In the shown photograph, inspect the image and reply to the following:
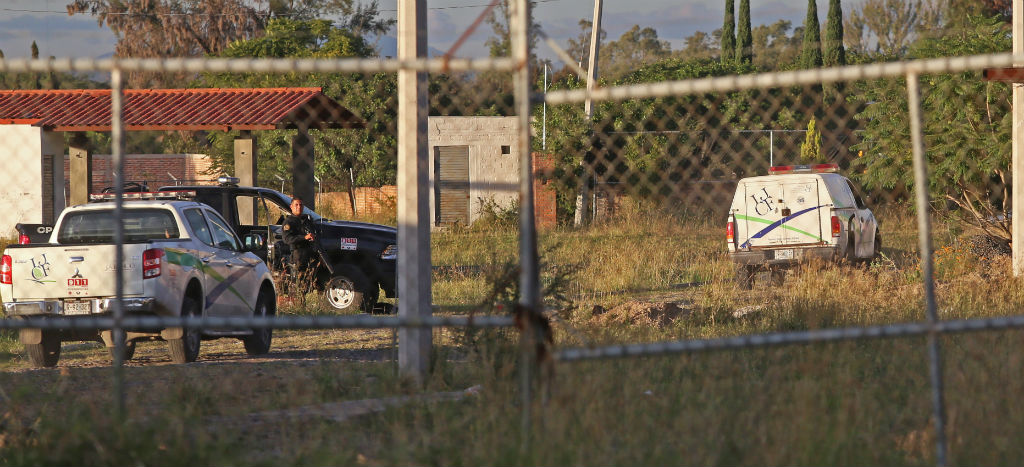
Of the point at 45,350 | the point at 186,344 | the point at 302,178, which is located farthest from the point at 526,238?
the point at 302,178

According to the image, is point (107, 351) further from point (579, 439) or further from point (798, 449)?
point (798, 449)

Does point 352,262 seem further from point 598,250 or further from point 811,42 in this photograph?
point 811,42

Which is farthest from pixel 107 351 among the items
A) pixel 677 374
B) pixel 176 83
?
pixel 176 83

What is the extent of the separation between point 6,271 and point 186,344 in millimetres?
1736

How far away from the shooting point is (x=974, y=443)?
5.44 m

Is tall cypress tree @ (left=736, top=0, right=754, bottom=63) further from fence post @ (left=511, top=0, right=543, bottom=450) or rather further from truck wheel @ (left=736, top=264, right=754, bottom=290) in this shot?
fence post @ (left=511, top=0, right=543, bottom=450)

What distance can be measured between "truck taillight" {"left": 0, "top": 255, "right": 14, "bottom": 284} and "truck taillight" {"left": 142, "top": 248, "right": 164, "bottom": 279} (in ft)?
4.00

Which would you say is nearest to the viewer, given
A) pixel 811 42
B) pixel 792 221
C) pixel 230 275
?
pixel 230 275

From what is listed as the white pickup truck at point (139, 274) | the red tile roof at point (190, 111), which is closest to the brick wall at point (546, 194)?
the red tile roof at point (190, 111)

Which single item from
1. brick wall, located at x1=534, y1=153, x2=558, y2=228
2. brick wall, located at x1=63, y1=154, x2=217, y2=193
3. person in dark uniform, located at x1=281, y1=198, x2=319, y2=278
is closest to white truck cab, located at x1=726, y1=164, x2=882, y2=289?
person in dark uniform, located at x1=281, y1=198, x2=319, y2=278

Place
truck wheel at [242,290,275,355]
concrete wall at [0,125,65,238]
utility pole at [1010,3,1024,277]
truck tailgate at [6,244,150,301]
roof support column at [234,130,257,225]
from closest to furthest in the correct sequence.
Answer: truck tailgate at [6,244,150,301] → truck wheel at [242,290,275,355] → utility pole at [1010,3,1024,277] → roof support column at [234,130,257,225] → concrete wall at [0,125,65,238]

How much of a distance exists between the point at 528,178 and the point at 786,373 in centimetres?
343

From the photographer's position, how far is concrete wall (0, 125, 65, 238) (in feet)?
79.8

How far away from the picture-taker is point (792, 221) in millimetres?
15461
